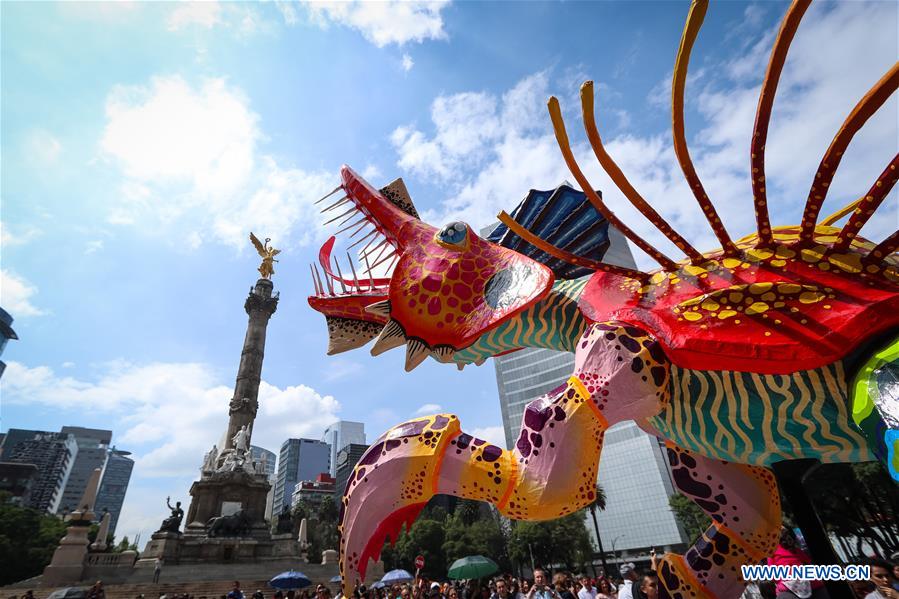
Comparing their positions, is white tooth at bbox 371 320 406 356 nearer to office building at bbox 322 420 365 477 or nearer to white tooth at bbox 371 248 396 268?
white tooth at bbox 371 248 396 268

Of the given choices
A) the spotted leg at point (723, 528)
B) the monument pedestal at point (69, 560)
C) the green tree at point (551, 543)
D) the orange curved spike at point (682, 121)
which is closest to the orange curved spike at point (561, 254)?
the orange curved spike at point (682, 121)

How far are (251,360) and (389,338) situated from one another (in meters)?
30.6

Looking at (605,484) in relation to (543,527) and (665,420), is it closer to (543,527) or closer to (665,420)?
(543,527)

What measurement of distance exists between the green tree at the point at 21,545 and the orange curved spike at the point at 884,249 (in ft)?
122

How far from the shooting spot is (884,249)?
183 cm

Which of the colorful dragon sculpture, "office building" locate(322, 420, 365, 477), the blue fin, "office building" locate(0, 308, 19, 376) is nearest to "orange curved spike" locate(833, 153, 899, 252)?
the colorful dragon sculpture

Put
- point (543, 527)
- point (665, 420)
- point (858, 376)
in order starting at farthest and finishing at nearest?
point (543, 527) → point (665, 420) → point (858, 376)

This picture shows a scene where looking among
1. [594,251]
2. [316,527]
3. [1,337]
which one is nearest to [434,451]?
[594,251]

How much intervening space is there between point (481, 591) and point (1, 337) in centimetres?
8889

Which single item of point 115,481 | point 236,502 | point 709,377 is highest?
point 115,481

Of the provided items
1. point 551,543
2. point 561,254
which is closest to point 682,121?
point 561,254

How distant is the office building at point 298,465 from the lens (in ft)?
311

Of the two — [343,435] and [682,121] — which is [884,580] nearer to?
[682,121]

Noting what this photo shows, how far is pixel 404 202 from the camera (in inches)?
139
